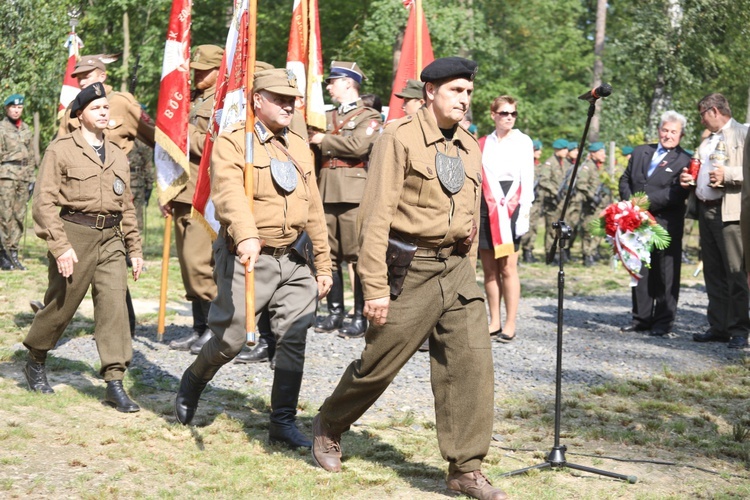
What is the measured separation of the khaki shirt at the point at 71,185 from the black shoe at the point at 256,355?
1.96m

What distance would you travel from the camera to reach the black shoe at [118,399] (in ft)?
22.3

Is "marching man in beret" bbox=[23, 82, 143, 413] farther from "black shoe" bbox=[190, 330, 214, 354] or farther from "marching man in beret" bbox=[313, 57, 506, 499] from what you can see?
"marching man in beret" bbox=[313, 57, 506, 499]

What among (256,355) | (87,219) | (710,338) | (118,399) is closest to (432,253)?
(118,399)

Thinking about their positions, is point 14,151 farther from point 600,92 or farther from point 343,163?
point 600,92

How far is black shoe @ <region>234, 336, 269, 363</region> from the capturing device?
8500mm

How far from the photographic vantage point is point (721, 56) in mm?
27938

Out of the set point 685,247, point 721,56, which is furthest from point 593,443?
point 721,56

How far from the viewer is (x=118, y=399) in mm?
6840

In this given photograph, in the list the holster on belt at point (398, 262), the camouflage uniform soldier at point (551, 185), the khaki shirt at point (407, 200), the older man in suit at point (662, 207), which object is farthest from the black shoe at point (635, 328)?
the camouflage uniform soldier at point (551, 185)

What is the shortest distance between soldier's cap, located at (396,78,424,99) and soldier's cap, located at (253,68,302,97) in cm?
303

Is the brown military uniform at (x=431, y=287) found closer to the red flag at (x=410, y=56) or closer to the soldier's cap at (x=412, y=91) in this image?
the soldier's cap at (x=412, y=91)

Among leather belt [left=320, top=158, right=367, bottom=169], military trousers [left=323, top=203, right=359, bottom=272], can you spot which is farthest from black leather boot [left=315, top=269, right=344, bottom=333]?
leather belt [left=320, top=158, right=367, bottom=169]

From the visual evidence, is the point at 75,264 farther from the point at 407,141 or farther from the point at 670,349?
the point at 670,349

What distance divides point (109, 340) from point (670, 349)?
5689 mm
